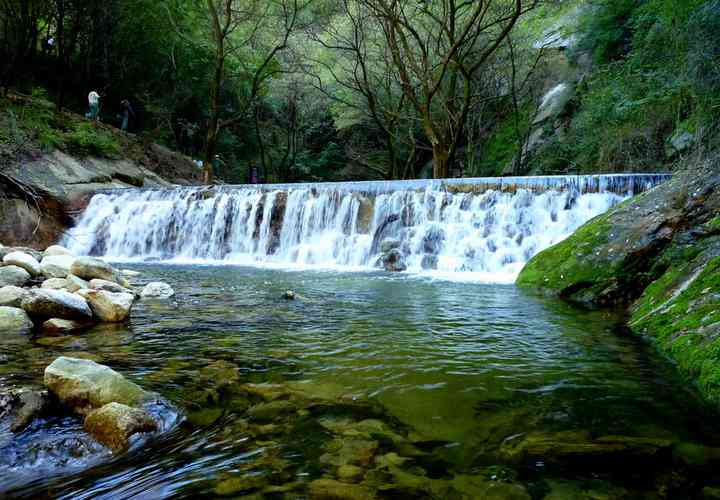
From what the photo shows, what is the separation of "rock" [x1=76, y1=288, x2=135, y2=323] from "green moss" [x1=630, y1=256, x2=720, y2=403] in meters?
4.53

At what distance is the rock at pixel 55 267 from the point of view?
5.77m

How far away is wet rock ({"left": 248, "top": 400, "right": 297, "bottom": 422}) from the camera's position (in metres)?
2.43

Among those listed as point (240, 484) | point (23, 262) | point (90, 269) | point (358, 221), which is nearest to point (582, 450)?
point (240, 484)

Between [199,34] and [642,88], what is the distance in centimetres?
1949

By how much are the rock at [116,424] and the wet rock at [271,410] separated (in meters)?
0.47

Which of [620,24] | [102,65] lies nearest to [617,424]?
[620,24]

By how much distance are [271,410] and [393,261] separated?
27.9ft

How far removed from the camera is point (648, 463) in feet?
6.33

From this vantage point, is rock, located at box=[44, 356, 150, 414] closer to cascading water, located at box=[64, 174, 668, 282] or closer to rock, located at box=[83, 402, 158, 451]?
rock, located at box=[83, 402, 158, 451]

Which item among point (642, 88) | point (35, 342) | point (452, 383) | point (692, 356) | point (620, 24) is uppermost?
point (620, 24)

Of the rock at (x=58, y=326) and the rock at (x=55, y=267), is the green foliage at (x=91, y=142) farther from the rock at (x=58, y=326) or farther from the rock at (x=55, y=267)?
the rock at (x=58, y=326)

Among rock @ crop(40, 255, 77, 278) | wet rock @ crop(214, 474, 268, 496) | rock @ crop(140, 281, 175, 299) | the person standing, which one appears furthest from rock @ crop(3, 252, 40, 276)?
the person standing

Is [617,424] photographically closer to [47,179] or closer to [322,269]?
[322,269]

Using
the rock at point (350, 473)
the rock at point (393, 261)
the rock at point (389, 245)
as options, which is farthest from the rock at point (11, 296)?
the rock at point (389, 245)
